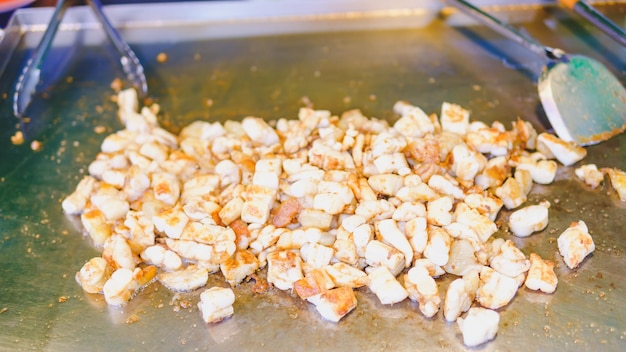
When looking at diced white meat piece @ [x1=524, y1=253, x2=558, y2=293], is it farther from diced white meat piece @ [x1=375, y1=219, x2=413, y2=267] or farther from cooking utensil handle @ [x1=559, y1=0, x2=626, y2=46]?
cooking utensil handle @ [x1=559, y1=0, x2=626, y2=46]

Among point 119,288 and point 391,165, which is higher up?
point 391,165

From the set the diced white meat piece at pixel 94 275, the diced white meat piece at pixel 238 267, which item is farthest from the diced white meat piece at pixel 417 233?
the diced white meat piece at pixel 94 275

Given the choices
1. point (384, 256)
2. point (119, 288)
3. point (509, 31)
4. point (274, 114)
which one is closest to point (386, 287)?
point (384, 256)

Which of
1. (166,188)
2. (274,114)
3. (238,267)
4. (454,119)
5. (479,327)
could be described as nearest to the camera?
(479,327)

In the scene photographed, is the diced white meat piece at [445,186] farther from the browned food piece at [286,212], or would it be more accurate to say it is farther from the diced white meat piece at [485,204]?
the browned food piece at [286,212]

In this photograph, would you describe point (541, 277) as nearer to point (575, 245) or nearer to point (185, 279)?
point (575, 245)

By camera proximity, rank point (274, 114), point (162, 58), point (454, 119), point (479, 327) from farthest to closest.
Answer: point (162, 58)
point (274, 114)
point (454, 119)
point (479, 327)

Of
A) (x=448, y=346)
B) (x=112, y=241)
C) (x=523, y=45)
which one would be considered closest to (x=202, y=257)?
(x=112, y=241)
